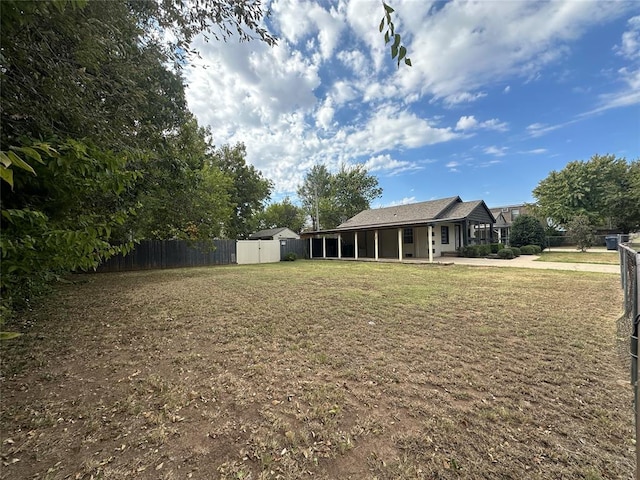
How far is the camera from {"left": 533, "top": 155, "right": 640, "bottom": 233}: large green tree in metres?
25.7

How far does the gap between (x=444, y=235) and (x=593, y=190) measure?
21.8 m

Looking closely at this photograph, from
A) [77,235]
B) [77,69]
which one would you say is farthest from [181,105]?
[77,235]

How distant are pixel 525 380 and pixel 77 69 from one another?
5.30 metres

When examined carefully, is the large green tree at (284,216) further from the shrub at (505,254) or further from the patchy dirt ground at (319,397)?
the patchy dirt ground at (319,397)

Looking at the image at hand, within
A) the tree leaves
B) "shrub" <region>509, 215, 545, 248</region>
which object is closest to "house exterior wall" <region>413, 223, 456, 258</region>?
"shrub" <region>509, 215, 545, 248</region>

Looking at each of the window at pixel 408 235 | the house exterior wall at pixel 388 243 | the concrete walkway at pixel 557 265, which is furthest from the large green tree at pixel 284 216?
the concrete walkway at pixel 557 265

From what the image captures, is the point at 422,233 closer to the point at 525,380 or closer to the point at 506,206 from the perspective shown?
the point at 525,380

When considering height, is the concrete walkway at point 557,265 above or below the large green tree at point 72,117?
below

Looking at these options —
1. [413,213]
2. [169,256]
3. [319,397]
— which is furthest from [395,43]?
[413,213]

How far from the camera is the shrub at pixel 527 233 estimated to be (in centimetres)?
2084

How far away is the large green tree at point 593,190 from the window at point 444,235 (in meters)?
18.6

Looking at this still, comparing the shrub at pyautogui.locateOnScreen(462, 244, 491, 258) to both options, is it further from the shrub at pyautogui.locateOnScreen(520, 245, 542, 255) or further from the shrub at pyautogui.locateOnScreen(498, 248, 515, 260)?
the shrub at pyautogui.locateOnScreen(520, 245, 542, 255)

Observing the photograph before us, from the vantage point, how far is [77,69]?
2.63m

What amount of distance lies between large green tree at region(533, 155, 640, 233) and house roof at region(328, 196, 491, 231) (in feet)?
55.6
